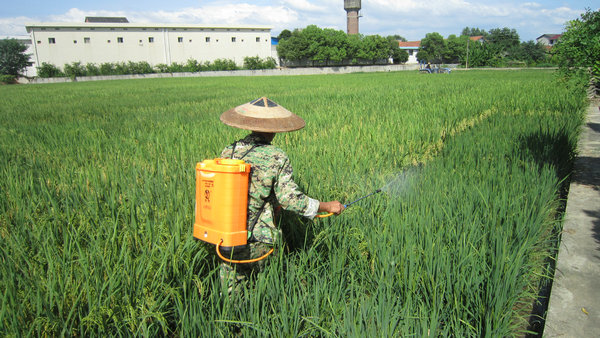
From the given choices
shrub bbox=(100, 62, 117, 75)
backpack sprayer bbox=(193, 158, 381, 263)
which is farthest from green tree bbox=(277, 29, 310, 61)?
backpack sprayer bbox=(193, 158, 381, 263)

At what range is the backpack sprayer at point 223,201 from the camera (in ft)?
5.13

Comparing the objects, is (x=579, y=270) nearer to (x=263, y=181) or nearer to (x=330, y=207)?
(x=330, y=207)

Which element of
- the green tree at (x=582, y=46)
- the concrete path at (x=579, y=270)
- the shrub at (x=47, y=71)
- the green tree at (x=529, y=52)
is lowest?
the concrete path at (x=579, y=270)

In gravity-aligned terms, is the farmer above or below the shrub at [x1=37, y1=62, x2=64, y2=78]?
below

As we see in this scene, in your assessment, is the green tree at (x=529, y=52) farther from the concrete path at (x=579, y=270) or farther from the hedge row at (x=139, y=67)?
the concrete path at (x=579, y=270)

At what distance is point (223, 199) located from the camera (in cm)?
159

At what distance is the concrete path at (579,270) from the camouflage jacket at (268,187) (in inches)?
48.6

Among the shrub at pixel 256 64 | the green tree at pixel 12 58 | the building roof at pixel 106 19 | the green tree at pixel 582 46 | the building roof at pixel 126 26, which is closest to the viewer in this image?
the green tree at pixel 582 46

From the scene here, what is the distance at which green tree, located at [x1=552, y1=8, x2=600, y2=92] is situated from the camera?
2.92m

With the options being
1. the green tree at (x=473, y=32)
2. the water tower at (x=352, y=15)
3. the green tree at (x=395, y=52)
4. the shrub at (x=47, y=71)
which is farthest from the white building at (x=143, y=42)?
the green tree at (x=473, y=32)

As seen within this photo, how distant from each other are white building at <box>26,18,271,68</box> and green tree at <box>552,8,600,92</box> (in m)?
48.1

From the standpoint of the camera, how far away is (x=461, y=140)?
449 centimetres

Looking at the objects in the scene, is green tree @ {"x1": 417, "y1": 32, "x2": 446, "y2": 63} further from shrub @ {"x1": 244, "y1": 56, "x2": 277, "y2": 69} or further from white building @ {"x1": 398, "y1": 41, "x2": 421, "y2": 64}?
shrub @ {"x1": 244, "y1": 56, "x2": 277, "y2": 69}

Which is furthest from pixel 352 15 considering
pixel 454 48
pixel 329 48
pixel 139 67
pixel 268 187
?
pixel 268 187
